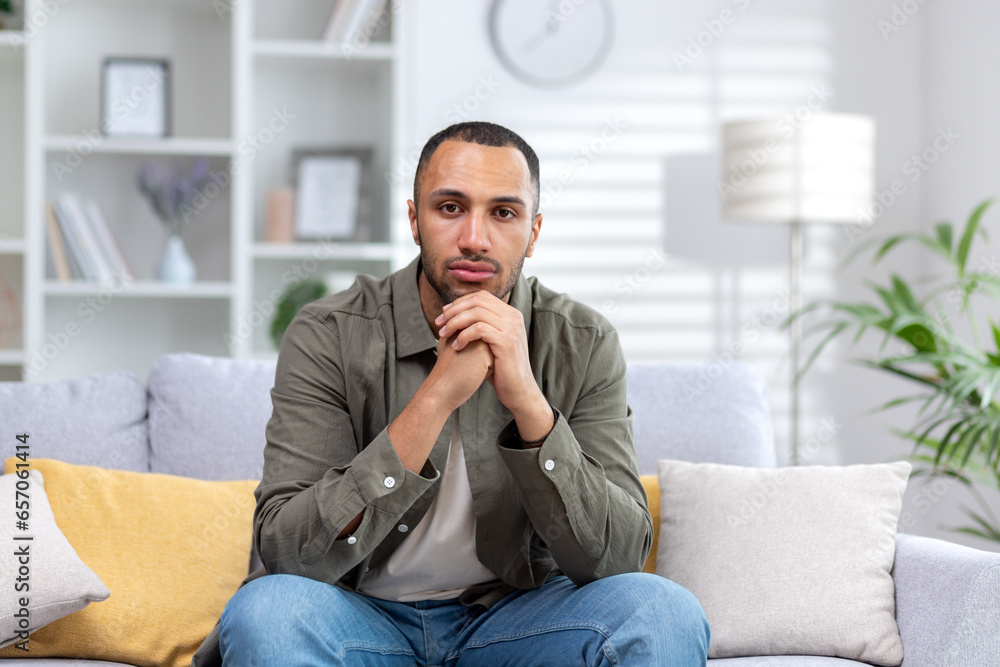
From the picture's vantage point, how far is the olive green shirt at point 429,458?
125 cm

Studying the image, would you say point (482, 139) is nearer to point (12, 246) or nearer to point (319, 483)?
point (319, 483)

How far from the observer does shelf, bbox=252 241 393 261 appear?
2.77 metres

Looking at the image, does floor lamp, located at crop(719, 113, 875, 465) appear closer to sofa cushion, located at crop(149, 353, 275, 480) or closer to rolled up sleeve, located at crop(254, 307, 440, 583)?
sofa cushion, located at crop(149, 353, 275, 480)

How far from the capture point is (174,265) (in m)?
2.77

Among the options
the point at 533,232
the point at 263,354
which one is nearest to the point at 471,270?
the point at 533,232

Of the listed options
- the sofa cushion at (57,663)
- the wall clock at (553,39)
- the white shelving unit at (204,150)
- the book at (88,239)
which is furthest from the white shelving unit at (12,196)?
the sofa cushion at (57,663)

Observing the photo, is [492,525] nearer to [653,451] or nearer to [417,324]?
[417,324]

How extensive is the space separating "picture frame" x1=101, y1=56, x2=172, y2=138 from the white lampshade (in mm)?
1670

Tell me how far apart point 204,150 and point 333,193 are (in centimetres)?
39

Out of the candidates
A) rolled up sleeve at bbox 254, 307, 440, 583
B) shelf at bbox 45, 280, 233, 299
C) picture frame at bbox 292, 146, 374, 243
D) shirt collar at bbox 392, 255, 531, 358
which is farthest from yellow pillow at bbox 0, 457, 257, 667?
picture frame at bbox 292, 146, 374, 243

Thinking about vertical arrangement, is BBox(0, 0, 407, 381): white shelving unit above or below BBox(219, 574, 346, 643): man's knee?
above

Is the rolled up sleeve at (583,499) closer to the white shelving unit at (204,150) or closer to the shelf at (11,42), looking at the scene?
the white shelving unit at (204,150)

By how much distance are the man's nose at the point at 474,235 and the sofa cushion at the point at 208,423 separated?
2.11 ft

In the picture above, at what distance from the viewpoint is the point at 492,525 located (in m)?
1.38
